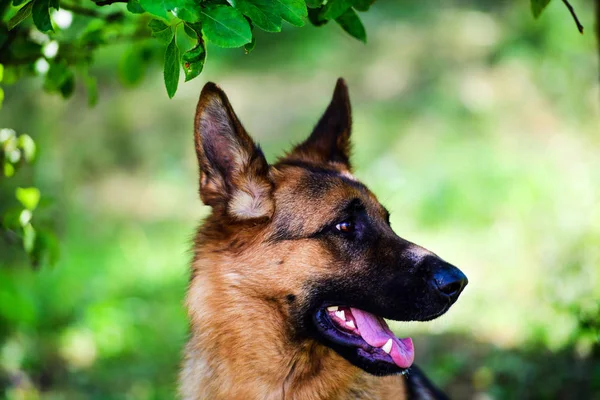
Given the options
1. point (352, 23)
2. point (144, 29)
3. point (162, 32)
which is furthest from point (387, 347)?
point (144, 29)

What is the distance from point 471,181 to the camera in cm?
897

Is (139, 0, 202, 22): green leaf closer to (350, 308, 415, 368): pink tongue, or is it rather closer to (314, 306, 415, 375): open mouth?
(314, 306, 415, 375): open mouth

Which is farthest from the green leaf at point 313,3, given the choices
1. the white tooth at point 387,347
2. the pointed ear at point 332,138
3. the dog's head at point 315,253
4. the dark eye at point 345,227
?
the white tooth at point 387,347

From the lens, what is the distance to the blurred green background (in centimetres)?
591

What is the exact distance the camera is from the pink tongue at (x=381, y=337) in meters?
3.31

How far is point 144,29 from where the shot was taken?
4.23m

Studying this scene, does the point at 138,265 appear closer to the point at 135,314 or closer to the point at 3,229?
the point at 135,314

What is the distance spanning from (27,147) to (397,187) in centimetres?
606

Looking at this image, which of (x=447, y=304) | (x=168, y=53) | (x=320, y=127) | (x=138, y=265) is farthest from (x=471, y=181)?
(x=168, y=53)

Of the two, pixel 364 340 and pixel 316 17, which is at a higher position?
pixel 316 17

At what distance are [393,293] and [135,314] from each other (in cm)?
488

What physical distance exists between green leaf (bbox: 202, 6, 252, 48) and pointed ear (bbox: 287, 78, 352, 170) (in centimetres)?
178

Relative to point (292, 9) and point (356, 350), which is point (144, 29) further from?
point (356, 350)

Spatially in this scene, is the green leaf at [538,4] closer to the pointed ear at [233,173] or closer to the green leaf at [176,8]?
the pointed ear at [233,173]
